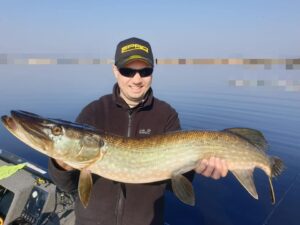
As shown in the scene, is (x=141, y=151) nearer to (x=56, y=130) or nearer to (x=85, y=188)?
(x=85, y=188)

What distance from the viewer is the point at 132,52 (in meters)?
2.64

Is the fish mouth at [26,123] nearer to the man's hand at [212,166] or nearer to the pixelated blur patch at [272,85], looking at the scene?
the man's hand at [212,166]

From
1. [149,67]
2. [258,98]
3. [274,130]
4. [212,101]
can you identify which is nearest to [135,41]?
[149,67]

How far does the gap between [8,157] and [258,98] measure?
16.6 m

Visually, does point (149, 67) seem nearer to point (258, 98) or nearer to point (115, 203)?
point (115, 203)

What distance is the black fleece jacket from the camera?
8.08 ft

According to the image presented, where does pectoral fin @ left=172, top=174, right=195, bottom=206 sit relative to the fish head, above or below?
below

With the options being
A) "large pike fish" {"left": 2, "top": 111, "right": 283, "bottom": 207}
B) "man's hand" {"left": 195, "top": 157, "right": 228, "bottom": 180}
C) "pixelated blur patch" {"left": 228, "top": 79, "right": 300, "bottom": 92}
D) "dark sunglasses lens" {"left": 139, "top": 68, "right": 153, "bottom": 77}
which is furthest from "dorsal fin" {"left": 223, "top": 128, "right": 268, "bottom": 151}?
"pixelated blur patch" {"left": 228, "top": 79, "right": 300, "bottom": 92}

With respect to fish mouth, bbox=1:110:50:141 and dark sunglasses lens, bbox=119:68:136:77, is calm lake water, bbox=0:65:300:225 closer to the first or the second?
dark sunglasses lens, bbox=119:68:136:77

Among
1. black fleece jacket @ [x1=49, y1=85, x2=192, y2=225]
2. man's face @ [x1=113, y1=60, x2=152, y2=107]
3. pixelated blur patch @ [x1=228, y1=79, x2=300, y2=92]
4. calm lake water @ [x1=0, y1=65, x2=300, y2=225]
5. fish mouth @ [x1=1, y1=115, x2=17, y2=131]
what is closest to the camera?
fish mouth @ [x1=1, y1=115, x2=17, y2=131]

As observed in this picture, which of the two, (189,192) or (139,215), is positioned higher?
(189,192)

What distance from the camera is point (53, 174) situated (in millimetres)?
2393

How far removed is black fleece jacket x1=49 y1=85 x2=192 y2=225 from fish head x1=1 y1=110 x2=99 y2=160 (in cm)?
19

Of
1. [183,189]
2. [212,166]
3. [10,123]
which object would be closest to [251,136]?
[212,166]
